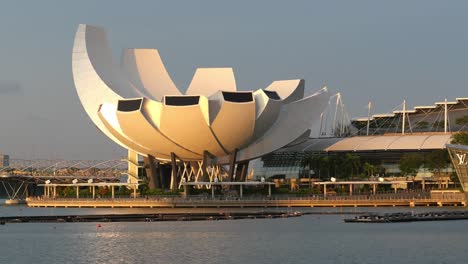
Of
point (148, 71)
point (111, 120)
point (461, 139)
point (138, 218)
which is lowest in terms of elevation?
point (138, 218)

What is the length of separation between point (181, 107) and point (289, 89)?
16453 mm

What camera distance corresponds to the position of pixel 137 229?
88.9 m

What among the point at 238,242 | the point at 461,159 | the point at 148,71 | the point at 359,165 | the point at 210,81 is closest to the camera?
the point at 238,242

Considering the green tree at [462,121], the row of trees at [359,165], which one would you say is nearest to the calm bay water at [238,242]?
the row of trees at [359,165]

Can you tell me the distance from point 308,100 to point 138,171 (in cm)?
2583

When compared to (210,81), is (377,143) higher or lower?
lower

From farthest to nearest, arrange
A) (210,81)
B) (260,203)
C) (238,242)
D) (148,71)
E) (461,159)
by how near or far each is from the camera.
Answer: (148,71) < (210,81) < (260,203) < (461,159) < (238,242)

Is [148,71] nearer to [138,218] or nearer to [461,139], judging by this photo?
[461,139]

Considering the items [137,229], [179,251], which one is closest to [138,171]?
[137,229]

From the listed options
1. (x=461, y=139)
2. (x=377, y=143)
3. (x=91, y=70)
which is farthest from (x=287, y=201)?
(x=91, y=70)

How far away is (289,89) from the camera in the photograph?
135625 mm

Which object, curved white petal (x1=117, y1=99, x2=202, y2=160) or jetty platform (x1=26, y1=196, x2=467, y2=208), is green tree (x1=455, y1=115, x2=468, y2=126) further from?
curved white petal (x1=117, y1=99, x2=202, y2=160)

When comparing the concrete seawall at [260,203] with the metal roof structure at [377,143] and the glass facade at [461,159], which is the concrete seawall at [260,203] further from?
the metal roof structure at [377,143]

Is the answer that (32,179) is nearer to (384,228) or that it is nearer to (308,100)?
(308,100)
